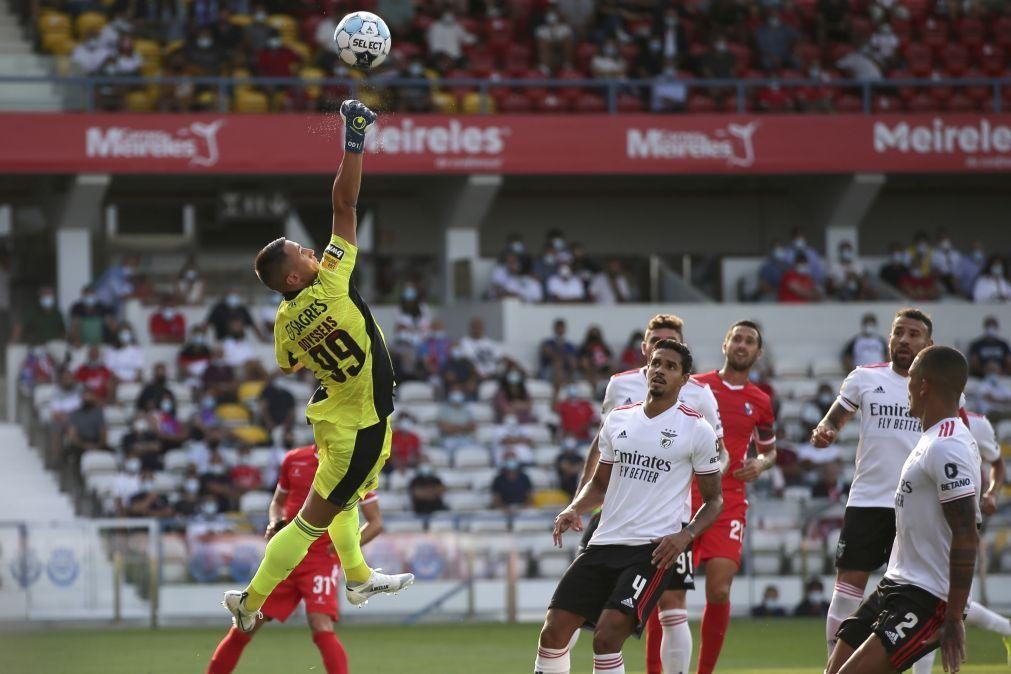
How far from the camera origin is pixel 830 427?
9.61 meters

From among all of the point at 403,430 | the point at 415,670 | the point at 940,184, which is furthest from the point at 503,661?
the point at 940,184

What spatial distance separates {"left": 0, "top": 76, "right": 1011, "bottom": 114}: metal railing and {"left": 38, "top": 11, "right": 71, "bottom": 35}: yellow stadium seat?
1.66 metres

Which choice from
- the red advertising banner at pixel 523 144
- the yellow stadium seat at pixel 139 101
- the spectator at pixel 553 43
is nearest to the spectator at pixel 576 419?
the red advertising banner at pixel 523 144

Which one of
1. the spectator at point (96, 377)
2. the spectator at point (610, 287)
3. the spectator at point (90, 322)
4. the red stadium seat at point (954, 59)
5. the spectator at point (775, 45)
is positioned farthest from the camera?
the red stadium seat at point (954, 59)

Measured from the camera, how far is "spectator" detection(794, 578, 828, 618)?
62.1 ft

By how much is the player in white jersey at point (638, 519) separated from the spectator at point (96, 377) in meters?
14.1

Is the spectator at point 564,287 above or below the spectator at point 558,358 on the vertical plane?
above

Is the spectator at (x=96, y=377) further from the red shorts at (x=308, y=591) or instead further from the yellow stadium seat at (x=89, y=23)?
the red shorts at (x=308, y=591)

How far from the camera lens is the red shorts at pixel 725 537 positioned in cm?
1034

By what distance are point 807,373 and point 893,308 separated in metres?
1.90

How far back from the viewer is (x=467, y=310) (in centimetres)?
2578

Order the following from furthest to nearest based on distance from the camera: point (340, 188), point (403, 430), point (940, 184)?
point (940, 184)
point (403, 430)
point (340, 188)

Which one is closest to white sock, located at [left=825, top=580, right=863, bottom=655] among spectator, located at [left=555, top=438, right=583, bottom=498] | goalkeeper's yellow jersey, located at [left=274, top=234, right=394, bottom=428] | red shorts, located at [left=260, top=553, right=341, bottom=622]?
red shorts, located at [left=260, top=553, right=341, bottom=622]

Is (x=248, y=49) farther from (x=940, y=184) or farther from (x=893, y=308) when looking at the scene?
(x=940, y=184)
